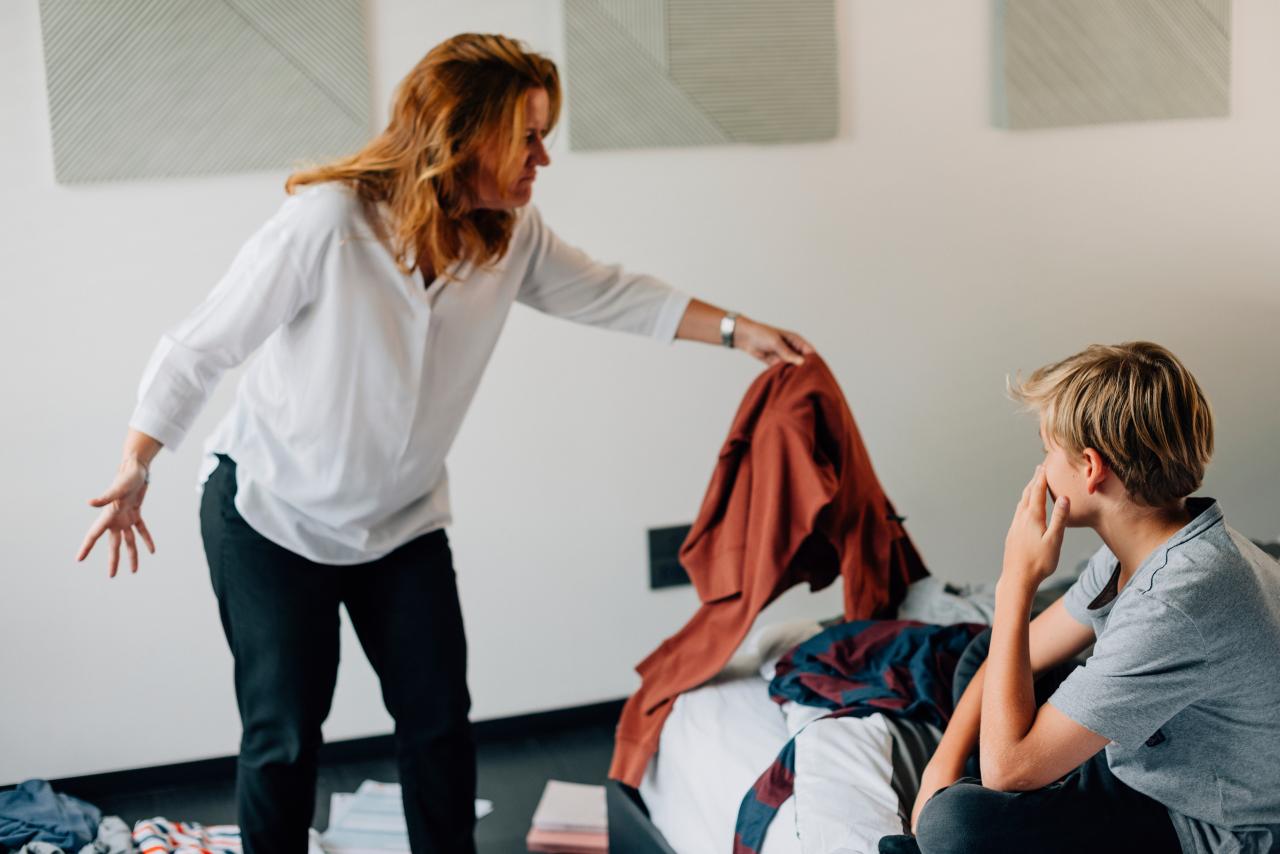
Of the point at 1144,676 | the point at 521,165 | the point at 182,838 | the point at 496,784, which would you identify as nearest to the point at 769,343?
the point at 521,165

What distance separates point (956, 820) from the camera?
57.4 inches

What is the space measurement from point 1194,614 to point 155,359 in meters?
1.32

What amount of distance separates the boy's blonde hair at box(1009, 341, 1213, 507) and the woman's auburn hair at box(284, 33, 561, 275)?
85cm

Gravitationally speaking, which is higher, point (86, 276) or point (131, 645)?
point (86, 276)

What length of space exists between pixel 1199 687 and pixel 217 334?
1280 mm

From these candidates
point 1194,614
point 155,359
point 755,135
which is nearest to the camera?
point 1194,614

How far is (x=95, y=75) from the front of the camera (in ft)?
8.54

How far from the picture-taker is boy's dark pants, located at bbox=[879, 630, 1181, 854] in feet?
4.75

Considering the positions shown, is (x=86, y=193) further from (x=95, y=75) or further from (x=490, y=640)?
(x=490, y=640)

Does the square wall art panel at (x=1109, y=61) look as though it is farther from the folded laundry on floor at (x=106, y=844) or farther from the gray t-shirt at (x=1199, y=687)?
the folded laundry on floor at (x=106, y=844)

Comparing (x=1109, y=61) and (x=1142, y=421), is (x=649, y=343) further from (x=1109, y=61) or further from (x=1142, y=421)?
(x=1142, y=421)

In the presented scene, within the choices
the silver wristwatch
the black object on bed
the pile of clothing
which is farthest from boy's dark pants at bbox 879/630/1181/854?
the pile of clothing

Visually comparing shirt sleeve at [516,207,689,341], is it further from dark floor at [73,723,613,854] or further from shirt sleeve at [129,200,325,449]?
dark floor at [73,723,613,854]

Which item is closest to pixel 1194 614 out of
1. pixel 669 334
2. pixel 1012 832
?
pixel 1012 832
